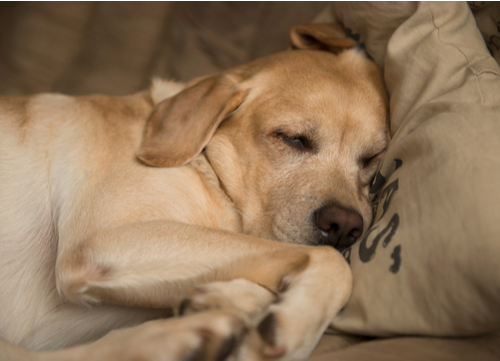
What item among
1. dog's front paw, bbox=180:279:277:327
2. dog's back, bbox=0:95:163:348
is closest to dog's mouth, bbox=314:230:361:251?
dog's front paw, bbox=180:279:277:327

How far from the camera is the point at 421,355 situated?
2.83 feet

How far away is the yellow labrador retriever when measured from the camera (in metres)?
0.97

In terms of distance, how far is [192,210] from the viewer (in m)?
1.47

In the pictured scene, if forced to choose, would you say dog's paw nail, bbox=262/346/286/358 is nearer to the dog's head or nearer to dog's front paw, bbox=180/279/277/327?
dog's front paw, bbox=180/279/277/327

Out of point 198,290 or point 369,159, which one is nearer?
point 198,290

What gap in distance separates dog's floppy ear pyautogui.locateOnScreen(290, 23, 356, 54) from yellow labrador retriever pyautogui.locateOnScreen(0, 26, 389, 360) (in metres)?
0.04

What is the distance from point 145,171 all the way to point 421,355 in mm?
1105

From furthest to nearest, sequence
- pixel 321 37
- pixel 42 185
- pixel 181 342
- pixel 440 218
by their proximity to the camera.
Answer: pixel 321 37, pixel 42 185, pixel 440 218, pixel 181 342

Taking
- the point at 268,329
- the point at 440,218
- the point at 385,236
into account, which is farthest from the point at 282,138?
the point at 268,329

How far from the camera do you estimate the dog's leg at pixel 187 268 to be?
102cm

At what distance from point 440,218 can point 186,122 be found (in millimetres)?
1061

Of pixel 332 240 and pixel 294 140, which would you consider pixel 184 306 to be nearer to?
pixel 332 240

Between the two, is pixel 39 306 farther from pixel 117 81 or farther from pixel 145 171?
pixel 117 81

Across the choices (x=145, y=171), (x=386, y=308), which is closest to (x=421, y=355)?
(x=386, y=308)
